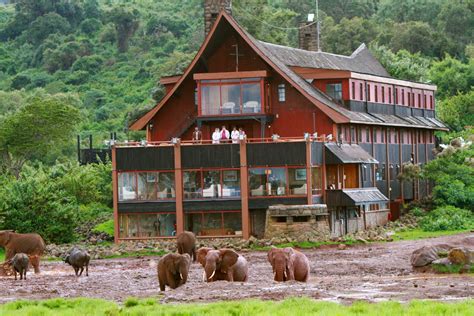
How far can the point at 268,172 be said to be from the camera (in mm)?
69375

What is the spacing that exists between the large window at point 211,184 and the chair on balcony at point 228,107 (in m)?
5.94

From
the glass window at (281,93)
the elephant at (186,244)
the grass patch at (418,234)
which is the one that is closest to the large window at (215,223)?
the grass patch at (418,234)

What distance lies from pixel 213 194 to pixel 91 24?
107412 millimetres

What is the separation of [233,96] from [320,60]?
1014 cm

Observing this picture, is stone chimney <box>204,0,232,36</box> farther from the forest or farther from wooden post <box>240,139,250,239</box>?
wooden post <box>240,139,250,239</box>

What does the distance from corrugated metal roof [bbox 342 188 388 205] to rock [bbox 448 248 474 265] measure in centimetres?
2690

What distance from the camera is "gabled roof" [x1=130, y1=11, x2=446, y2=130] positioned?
242 feet

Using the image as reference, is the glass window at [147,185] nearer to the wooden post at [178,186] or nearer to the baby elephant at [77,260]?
the wooden post at [178,186]

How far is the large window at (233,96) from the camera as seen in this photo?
7494 centimetres

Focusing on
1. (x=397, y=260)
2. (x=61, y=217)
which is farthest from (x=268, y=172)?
(x=397, y=260)

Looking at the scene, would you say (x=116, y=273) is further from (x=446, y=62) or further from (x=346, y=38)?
(x=346, y=38)

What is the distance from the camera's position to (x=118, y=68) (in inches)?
6373

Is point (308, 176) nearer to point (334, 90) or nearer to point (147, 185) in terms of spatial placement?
point (147, 185)

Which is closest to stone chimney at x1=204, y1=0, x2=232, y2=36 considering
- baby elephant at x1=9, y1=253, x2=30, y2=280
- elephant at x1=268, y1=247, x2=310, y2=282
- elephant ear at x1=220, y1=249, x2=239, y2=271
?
baby elephant at x1=9, y1=253, x2=30, y2=280
